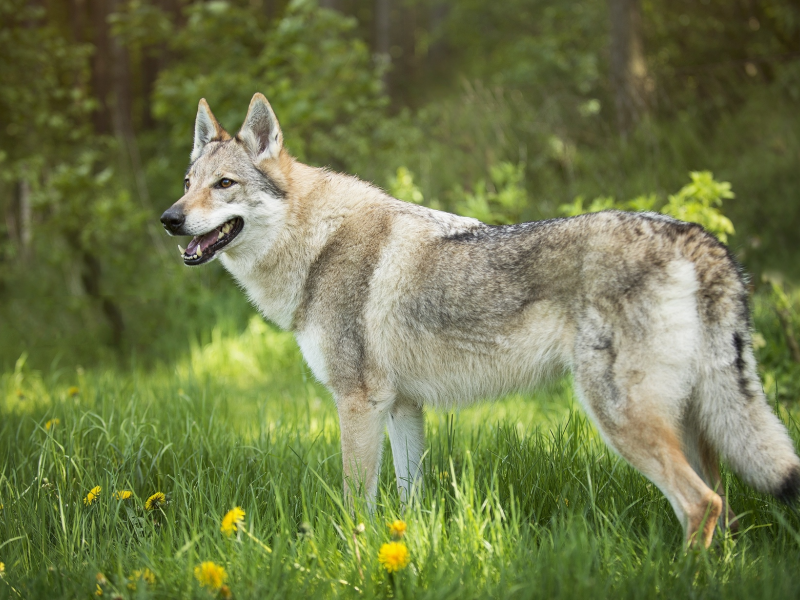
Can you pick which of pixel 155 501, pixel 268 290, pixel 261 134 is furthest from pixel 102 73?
A: pixel 155 501

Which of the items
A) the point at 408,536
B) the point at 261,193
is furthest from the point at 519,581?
the point at 261,193

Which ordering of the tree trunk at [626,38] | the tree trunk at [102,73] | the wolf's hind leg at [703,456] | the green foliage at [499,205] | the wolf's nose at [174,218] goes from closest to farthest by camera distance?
the wolf's hind leg at [703,456] < the wolf's nose at [174,218] < the green foliage at [499,205] < the tree trunk at [626,38] < the tree trunk at [102,73]

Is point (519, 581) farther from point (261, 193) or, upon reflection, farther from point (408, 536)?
point (261, 193)

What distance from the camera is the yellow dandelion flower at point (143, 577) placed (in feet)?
7.81

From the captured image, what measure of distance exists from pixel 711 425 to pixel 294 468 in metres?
2.01

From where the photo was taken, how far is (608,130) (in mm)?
8031

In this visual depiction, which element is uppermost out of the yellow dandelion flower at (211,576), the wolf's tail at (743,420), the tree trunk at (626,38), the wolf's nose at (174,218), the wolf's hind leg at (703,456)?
the tree trunk at (626,38)

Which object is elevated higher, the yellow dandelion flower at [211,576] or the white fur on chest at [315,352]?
the white fur on chest at [315,352]

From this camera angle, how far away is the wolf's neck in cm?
359

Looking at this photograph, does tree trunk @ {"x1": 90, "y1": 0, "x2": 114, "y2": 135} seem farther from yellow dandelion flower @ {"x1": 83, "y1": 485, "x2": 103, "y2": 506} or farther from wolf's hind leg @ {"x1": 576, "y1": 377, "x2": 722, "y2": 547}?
wolf's hind leg @ {"x1": 576, "y1": 377, "x2": 722, "y2": 547}

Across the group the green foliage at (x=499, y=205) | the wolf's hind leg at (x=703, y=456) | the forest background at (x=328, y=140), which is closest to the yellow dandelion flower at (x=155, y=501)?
the wolf's hind leg at (x=703, y=456)

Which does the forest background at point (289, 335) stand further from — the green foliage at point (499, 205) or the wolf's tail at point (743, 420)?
the wolf's tail at point (743, 420)

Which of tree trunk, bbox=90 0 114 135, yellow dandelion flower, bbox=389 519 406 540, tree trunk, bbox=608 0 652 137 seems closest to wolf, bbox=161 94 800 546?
yellow dandelion flower, bbox=389 519 406 540

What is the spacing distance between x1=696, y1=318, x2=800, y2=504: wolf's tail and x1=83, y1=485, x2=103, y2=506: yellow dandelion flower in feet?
9.07
